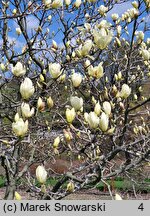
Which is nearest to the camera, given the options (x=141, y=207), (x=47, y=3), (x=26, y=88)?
(x=141, y=207)

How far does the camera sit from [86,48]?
201 centimetres

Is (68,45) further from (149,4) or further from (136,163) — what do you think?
(136,163)

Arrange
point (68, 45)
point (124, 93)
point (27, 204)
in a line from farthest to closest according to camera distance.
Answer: point (68, 45) < point (124, 93) < point (27, 204)

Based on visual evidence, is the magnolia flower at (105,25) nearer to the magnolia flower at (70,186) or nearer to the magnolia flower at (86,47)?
the magnolia flower at (86,47)

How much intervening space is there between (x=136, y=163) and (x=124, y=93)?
0.45 m

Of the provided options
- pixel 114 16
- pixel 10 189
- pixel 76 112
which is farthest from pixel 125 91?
pixel 114 16

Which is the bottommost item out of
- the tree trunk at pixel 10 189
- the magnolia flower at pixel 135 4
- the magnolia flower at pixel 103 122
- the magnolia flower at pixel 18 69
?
the tree trunk at pixel 10 189

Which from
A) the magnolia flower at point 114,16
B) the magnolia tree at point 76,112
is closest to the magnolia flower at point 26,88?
the magnolia tree at point 76,112

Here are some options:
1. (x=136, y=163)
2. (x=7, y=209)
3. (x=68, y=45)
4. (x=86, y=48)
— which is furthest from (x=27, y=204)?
(x=68, y=45)

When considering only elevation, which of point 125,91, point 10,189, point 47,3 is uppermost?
point 47,3

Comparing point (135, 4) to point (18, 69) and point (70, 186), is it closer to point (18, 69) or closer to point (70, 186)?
point (18, 69)

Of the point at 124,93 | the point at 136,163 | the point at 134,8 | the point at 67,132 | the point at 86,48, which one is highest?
the point at 134,8

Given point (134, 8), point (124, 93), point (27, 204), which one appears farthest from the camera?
point (134, 8)

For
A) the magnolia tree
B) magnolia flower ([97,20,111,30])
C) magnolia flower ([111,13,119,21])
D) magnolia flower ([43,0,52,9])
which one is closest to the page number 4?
the magnolia tree
